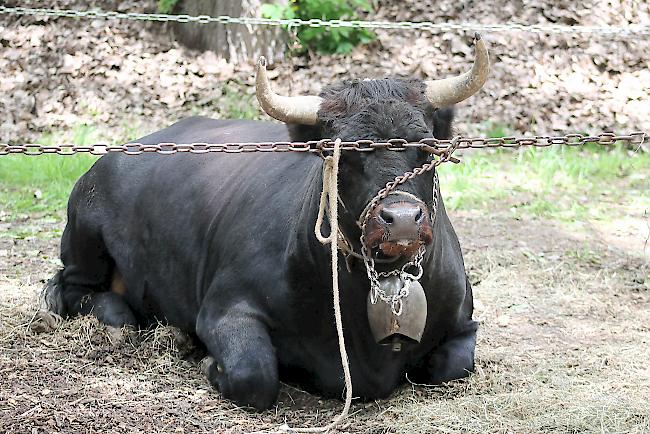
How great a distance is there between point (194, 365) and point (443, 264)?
143 centimetres

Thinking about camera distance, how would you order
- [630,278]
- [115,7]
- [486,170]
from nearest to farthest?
[630,278]
[486,170]
[115,7]

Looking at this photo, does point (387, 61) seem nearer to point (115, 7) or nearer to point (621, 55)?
point (621, 55)

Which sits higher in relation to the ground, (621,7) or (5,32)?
(621,7)

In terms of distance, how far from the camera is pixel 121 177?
5.84m

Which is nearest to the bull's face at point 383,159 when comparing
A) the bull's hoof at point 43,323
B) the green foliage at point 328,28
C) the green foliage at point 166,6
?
the bull's hoof at point 43,323

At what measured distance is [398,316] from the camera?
12.6 feet

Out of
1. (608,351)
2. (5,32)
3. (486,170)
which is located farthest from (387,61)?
(608,351)

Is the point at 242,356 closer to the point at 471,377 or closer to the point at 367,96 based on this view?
the point at 471,377

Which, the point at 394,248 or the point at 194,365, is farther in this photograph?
the point at 194,365

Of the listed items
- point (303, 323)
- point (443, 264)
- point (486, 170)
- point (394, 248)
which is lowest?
point (486, 170)

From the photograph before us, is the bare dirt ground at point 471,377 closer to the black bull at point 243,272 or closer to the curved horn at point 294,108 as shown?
the black bull at point 243,272

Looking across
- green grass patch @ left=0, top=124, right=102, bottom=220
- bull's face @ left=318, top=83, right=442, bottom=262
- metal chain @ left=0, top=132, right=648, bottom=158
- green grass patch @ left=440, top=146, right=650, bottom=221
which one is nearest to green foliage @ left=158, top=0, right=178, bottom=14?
green grass patch @ left=0, top=124, right=102, bottom=220

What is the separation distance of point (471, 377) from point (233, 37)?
8041mm

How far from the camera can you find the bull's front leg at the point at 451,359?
452cm
